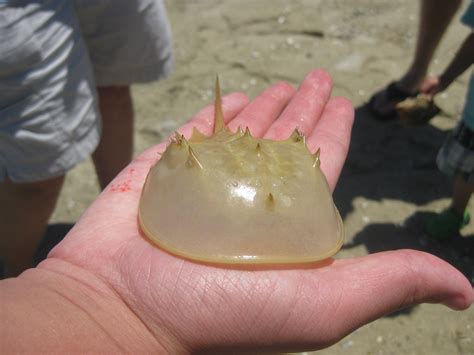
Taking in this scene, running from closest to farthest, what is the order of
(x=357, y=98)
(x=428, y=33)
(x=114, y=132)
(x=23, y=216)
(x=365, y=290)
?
(x=365, y=290)
(x=23, y=216)
(x=114, y=132)
(x=428, y=33)
(x=357, y=98)

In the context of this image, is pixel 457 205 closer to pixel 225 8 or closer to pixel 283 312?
pixel 283 312

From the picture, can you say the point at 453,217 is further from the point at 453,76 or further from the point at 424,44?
the point at 424,44

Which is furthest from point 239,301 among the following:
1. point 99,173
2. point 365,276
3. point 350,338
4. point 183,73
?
point 183,73

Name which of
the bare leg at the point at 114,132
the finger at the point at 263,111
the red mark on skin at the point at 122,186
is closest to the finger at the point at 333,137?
A: the finger at the point at 263,111

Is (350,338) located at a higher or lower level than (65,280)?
lower

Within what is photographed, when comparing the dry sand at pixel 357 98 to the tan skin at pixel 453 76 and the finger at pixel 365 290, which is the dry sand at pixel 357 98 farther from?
the finger at pixel 365 290

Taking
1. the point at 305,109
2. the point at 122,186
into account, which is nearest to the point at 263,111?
the point at 305,109
